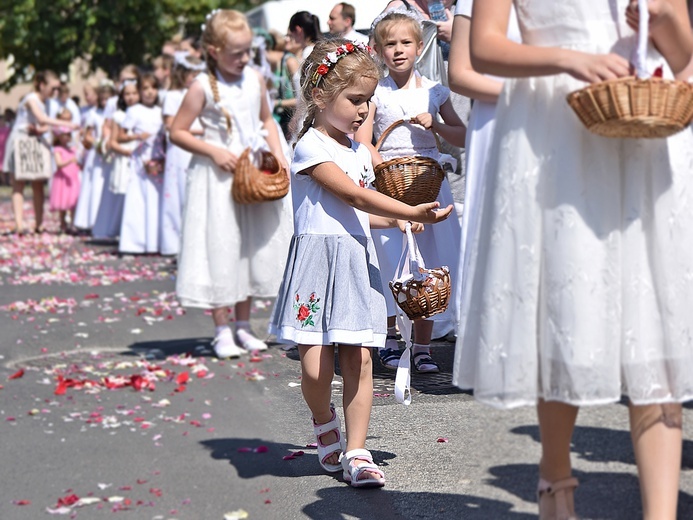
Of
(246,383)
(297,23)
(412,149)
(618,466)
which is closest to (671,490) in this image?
(618,466)

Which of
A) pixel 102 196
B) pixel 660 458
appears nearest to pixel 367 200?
pixel 660 458

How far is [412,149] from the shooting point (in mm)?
6379

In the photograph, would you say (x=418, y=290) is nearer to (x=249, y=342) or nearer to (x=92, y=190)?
(x=249, y=342)

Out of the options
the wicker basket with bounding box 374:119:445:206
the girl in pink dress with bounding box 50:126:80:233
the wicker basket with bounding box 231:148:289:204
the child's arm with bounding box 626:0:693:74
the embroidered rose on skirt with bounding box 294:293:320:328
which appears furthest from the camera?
the girl in pink dress with bounding box 50:126:80:233

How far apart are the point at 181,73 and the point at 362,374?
8920mm

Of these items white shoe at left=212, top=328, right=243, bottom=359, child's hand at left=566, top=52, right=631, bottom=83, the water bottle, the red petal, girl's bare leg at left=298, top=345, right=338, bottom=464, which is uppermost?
the water bottle

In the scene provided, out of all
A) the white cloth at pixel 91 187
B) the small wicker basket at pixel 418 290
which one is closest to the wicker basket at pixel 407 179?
the small wicker basket at pixel 418 290

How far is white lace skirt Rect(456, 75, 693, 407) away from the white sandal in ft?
5.44

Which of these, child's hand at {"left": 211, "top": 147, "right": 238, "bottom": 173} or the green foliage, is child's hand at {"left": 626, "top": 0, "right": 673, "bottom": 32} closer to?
child's hand at {"left": 211, "top": 147, "right": 238, "bottom": 173}

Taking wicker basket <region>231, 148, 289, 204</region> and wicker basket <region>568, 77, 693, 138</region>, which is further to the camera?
wicker basket <region>231, 148, 289, 204</region>

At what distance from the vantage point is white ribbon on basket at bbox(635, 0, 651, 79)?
2.97 m

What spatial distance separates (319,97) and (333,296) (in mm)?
744

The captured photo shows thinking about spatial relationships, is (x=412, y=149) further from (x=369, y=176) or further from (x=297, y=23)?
(x=297, y=23)

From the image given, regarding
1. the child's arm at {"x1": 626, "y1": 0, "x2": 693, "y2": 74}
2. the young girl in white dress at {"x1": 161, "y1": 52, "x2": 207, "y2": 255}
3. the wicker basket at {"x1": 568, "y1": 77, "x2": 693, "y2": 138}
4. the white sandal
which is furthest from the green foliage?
the wicker basket at {"x1": 568, "y1": 77, "x2": 693, "y2": 138}
